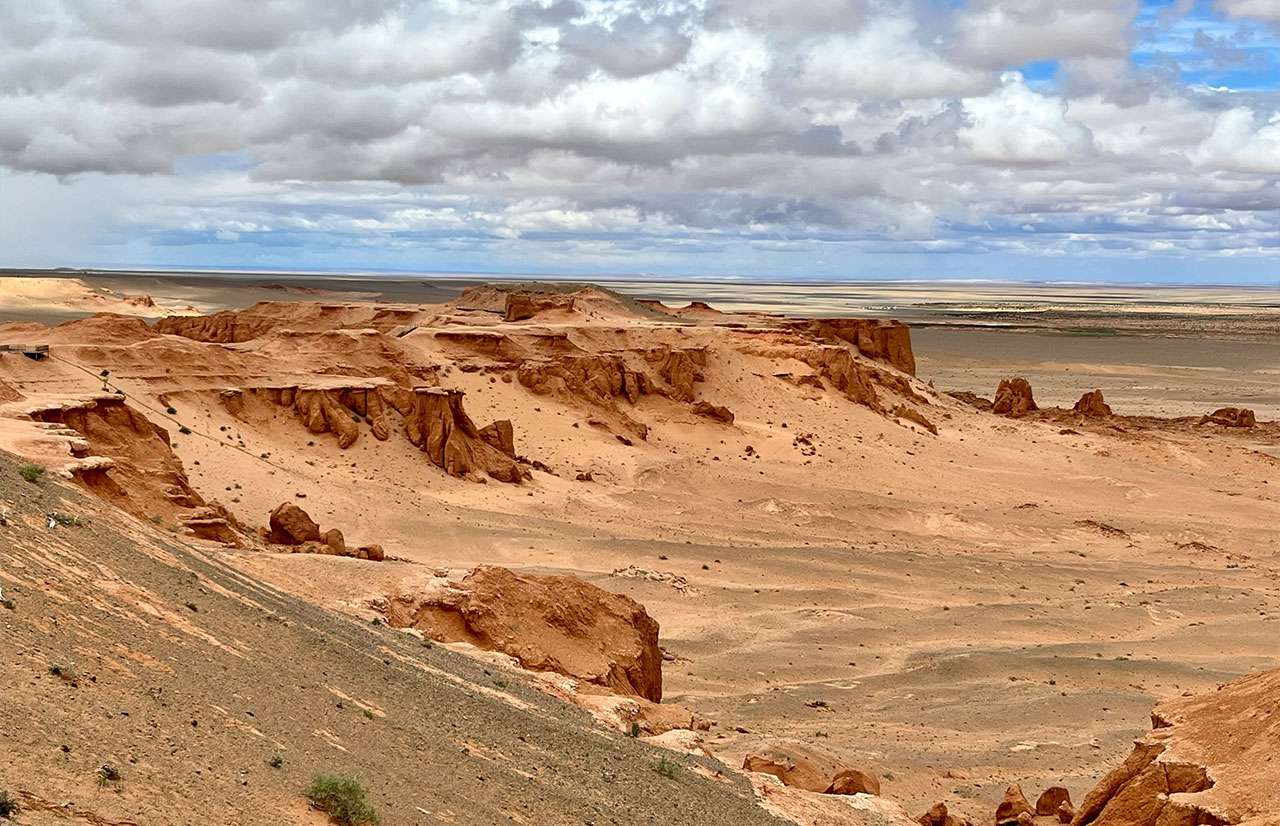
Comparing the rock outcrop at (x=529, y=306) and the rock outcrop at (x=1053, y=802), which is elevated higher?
the rock outcrop at (x=529, y=306)

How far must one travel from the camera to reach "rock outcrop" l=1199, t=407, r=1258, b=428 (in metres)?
52.4

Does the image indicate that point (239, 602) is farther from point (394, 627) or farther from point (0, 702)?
point (0, 702)

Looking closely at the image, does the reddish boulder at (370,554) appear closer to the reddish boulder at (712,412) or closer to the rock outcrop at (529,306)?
the reddish boulder at (712,412)

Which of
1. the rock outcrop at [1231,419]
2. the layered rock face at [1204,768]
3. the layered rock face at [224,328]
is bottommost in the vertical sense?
the layered rock face at [1204,768]

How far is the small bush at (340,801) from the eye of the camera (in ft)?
26.0

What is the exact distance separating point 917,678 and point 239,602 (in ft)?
38.1

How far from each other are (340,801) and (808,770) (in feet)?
24.4

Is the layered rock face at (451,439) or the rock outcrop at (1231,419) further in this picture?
the rock outcrop at (1231,419)

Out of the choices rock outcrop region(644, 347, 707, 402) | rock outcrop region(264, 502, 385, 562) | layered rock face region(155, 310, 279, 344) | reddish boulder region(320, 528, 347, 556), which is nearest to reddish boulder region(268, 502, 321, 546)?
rock outcrop region(264, 502, 385, 562)

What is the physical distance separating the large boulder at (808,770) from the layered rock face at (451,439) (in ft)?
55.5

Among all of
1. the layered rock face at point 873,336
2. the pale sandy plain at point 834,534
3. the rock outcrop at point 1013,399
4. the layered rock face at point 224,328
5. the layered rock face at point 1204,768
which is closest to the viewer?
the layered rock face at point 1204,768

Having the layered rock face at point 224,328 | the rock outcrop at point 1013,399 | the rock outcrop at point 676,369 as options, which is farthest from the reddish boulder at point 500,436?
the rock outcrop at point 1013,399

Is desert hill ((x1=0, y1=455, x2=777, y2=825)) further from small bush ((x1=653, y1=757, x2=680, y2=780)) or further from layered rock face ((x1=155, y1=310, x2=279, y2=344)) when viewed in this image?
layered rock face ((x1=155, y1=310, x2=279, y2=344))

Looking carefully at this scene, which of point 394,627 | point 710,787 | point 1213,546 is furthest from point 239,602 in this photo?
point 1213,546
